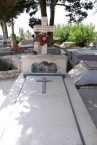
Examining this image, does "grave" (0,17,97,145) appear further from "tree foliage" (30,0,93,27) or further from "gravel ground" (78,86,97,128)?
"tree foliage" (30,0,93,27)

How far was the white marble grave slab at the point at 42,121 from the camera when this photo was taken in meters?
3.14

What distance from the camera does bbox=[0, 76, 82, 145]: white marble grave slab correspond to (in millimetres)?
3145

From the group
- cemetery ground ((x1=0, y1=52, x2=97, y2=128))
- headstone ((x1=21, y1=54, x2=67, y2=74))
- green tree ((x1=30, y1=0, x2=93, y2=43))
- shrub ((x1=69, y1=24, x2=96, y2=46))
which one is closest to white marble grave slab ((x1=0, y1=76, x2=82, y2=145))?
cemetery ground ((x1=0, y1=52, x2=97, y2=128))

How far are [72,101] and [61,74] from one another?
2.44 m

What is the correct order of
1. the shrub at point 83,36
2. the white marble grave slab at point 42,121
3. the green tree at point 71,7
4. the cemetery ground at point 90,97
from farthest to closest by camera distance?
the shrub at point 83,36, the green tree at point 71,7, the cemetery ground at point 90,97, the white marble grave slab at point 42,121

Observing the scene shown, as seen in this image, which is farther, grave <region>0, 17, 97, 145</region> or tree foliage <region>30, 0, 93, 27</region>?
tree foliage <region>30, 0, 93, 27</region>

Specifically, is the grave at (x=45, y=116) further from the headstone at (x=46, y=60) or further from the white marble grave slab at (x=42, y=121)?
the headstone at (x=46, y=60)

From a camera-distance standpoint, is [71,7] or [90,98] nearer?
[90,98]

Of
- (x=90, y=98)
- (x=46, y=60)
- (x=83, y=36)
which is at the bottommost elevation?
(x=90, y=98)

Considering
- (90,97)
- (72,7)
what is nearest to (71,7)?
(72,7)

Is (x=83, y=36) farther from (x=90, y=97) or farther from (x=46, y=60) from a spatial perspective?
(x=90, y=97)

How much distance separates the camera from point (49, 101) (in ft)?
15.0

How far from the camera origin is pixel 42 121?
366 centimetres

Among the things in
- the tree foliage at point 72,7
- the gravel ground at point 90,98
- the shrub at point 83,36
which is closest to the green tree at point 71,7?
the tree foliage at point 72,7
